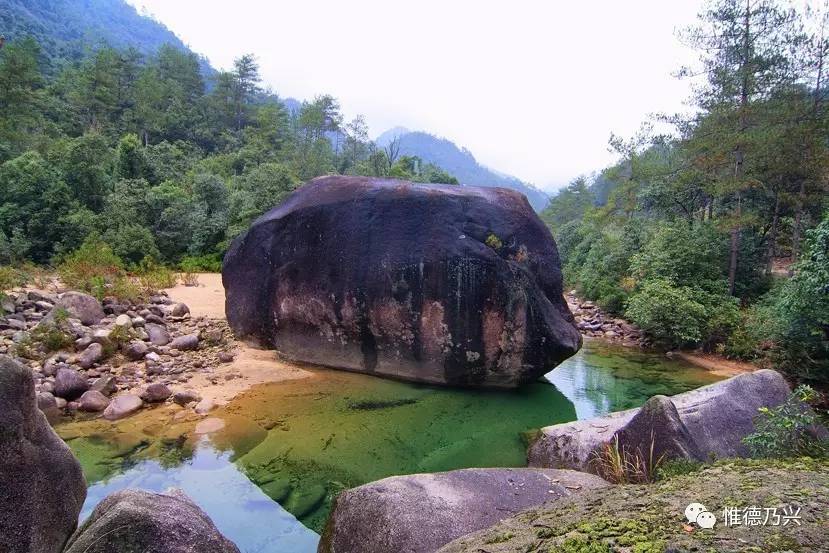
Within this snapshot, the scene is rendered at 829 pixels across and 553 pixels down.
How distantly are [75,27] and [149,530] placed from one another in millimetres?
96782

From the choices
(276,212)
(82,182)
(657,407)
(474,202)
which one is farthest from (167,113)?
(657,407)

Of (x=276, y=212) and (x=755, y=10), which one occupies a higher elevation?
(x=755, y=10)

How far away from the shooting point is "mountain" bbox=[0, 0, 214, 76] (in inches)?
1975

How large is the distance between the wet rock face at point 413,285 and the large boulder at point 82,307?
3455 mm

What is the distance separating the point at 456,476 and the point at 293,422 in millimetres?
3657

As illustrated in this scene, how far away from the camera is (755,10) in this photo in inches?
556

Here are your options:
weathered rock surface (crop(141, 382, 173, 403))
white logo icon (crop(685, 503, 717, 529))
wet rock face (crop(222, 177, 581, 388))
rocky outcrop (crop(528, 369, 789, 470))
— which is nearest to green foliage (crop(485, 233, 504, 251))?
wet rock face (crop(222, 177, 581, 388))

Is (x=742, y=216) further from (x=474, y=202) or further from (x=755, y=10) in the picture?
(x=474, y=202)

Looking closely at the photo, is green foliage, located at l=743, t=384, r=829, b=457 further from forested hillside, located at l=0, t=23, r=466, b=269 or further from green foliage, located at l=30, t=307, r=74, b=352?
forested hillside, located at l=0, t=23, r=466, b=269

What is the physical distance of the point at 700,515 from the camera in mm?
1356

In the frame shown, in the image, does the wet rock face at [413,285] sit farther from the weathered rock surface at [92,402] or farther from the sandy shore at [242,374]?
the weathered rock surface at [92,402]

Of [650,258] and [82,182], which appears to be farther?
[82,182]

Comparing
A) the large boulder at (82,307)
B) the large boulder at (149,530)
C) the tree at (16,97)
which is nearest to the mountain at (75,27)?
the tree at (16,97)

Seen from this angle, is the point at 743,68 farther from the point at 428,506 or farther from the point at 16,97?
the point at 16,97
